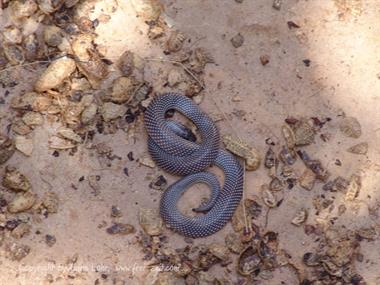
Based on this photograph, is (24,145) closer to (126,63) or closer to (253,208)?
(126,63)

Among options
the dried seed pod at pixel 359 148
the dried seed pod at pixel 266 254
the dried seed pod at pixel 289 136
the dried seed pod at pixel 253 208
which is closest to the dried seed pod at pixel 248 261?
the dried seed pod at pixel 266 254

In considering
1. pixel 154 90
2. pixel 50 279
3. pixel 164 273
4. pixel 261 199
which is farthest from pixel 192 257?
pixel 154 90

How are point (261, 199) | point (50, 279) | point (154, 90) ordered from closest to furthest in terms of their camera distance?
point (50, 279) < point (261, 199) < point (154, 90)

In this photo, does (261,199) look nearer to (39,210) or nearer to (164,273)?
(164,273)

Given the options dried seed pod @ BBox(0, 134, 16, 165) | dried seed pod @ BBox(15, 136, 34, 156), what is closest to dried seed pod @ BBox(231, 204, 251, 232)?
dried seed pod @ BBox(15, 136, 34, 156)

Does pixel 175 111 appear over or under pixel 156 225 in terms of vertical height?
over

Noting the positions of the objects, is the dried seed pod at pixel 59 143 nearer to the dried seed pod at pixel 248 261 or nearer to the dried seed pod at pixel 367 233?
the dried seed pod at pixel 248 261

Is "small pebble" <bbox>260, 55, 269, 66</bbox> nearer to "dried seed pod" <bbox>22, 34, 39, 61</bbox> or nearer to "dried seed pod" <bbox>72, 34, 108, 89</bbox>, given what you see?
"dried seed pod" <bbox>72, 34, 108, 89</bbox>
